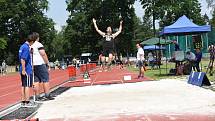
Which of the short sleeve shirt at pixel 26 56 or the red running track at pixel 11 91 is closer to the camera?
the short sleeve shirt at pixel 26 56

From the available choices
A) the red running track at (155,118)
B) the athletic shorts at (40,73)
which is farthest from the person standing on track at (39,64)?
the red running track at (155,118)

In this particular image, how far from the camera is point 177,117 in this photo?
9867 mm

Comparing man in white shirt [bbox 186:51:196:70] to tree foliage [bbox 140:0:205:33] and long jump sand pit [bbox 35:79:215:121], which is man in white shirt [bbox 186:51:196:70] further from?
tree foliage [bbox 140:0:205:33]

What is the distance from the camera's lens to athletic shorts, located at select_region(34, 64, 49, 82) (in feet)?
47.0

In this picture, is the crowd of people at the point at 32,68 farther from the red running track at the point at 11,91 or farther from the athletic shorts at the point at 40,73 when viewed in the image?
the red running track at the point at 11,91

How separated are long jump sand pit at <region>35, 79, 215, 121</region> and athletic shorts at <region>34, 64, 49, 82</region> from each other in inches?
27.8

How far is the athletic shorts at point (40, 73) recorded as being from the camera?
47.0 feet

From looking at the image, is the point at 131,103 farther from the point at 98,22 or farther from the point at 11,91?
the point at 98,22

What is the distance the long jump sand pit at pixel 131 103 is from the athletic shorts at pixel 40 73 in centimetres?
71

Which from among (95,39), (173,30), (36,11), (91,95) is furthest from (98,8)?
(91,95)

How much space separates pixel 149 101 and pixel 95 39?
228 ft

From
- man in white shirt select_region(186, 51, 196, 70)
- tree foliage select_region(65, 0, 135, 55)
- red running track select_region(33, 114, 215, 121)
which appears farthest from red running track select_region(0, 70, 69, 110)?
tree foliage select_region(65, 0, 135, 55)

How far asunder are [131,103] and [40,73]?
10.5 feet

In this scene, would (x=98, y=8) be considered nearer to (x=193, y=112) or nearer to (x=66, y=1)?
(x=66, y=1)
